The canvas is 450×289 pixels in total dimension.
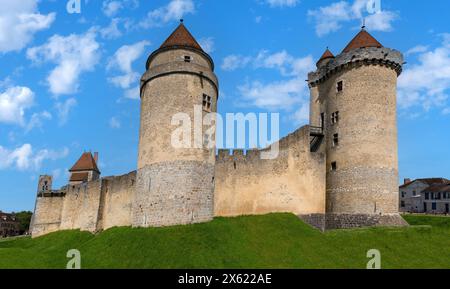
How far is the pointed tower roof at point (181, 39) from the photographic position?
26000 millimetres

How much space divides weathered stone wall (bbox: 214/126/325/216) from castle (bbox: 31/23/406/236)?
71 millimetres

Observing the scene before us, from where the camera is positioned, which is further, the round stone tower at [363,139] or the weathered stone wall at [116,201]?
the weathered stone wall at [116,201]

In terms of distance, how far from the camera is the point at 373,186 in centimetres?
2514

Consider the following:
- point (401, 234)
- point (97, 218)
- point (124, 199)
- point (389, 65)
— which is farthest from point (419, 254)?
point (97, 218)

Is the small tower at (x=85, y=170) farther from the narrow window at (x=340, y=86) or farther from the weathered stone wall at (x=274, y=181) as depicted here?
the narrow window at (x=340, y=86)

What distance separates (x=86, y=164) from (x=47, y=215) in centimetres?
1450

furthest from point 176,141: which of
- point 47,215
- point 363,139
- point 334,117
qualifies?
point 47,215

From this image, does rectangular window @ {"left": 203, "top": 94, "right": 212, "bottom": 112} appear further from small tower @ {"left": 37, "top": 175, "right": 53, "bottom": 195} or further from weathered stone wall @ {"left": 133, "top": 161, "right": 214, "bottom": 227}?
small tower @ {"left": 37, "top": 175, "right": 53, "bottom": 195}

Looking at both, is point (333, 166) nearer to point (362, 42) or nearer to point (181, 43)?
point (362, 42)

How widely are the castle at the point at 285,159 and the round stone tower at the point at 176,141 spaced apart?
65mm

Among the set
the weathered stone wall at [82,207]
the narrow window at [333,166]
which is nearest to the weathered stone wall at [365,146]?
the narrow window at [333,166]

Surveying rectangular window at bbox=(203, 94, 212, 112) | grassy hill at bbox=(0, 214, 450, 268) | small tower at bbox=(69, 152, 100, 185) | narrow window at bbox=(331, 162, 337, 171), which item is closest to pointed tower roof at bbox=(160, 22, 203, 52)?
rectangular window at bbox=(203, 94, 212, 112)

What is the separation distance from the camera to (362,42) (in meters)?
28.6
